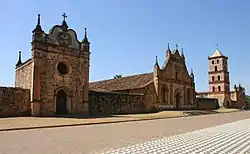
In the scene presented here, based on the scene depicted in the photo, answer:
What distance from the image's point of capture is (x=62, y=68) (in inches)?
1030

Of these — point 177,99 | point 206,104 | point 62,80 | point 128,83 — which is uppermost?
point 128,83

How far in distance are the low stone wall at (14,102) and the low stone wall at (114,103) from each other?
7.02m

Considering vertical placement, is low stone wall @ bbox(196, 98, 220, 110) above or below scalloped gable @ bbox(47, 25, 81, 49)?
below

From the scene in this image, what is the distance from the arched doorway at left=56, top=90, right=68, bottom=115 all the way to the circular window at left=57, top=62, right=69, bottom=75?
6.29 feet

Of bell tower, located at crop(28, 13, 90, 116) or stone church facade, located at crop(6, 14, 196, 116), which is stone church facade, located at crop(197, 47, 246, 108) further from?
bell tower, located at crop(28, 13, 90, 116)

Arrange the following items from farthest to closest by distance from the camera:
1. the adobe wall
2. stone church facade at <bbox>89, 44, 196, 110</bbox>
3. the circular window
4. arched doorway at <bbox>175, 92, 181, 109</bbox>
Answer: arched doorway at <bbox>175, 92, 181, 109</bbox> → stone church facade at <bbox>89, 44, 196, 110</bbox> → the circular window → the adobe wall

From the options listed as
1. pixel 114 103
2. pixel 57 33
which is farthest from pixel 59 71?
pixel 114 103

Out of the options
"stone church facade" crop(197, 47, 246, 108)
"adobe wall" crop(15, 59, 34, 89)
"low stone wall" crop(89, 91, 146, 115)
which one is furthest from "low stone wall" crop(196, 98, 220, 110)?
"adobe wall" crop(15, 59, 34, 89)

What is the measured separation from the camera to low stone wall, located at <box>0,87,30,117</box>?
21.5m

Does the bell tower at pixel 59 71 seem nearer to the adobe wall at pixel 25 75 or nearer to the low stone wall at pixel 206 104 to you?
the adobe wall at pixel 25 75

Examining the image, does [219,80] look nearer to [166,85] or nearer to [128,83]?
[166,85]

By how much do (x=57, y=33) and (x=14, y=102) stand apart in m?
7.86

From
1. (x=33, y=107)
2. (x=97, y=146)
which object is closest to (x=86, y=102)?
(x=33, y=107)

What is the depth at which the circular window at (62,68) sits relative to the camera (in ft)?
84.2
